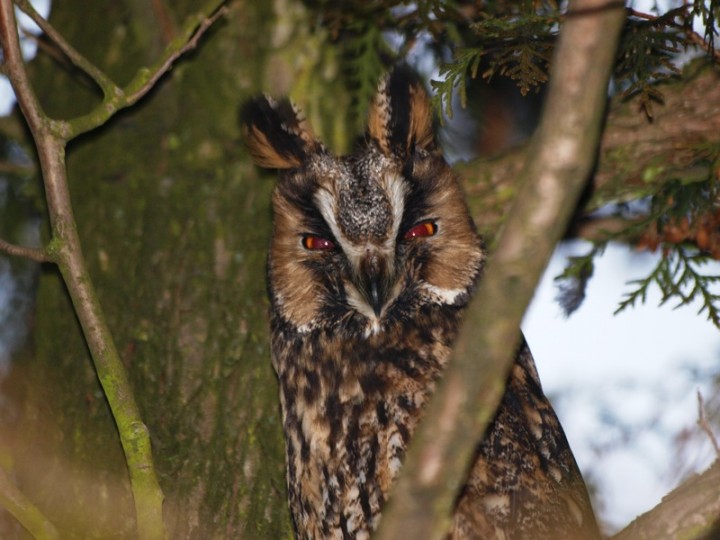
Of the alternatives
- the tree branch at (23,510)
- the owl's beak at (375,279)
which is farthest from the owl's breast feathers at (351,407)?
the tree branch at (23,510)

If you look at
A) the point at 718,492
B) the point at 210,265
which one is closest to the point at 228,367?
the point at 210,265

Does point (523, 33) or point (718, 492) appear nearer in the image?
point (718, 492)

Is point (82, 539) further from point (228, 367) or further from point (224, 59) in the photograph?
point (224, 59)

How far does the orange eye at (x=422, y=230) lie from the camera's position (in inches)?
100

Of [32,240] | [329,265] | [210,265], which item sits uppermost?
[32,240]

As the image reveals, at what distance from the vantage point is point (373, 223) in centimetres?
241

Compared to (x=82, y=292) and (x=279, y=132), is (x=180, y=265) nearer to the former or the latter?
(x=279, y=132)

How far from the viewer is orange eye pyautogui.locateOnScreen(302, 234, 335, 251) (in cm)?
257

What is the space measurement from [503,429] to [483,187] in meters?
0.86

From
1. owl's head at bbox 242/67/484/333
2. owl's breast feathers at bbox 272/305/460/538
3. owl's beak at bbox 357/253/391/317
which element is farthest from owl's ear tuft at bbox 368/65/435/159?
owl's breast feathers at bbox 272/305/460/538

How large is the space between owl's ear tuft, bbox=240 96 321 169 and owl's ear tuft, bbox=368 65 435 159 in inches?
8.0

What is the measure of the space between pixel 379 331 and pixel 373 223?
353 millimetres

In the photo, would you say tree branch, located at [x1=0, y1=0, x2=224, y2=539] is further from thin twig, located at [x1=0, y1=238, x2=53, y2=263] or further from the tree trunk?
the tree trunk

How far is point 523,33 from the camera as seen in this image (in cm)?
232
